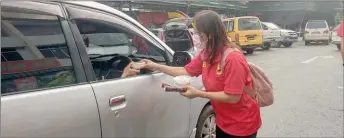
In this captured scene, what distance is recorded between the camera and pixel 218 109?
2547mm

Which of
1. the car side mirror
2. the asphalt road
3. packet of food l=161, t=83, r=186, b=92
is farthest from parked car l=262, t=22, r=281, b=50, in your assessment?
packet of food l=161, t=83, r=186, b=92

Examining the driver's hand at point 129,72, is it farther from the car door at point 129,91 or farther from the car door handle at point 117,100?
the car door handle at point 117,100

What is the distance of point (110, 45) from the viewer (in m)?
2.89

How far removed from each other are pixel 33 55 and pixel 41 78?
0.15 meters

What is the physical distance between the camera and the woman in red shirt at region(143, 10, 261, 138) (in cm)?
230

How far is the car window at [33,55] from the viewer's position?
196cm

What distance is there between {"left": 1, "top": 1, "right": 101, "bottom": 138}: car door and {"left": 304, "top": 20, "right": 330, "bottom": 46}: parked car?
22659 mm

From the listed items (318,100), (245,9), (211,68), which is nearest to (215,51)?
(211,68)

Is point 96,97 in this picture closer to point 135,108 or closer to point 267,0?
point 135,108

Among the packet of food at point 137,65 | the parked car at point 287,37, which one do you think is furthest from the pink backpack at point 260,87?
the parked car at point 287,37

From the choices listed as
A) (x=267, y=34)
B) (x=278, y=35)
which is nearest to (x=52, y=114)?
(x=267, y=34)

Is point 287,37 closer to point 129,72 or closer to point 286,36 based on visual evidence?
point 286,36

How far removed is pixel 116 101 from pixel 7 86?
689 mm

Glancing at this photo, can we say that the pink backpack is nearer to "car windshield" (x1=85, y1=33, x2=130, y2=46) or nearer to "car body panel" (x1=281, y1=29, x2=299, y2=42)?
"car windshield" (x1=85, y1=33, x2=130, y2=46)
